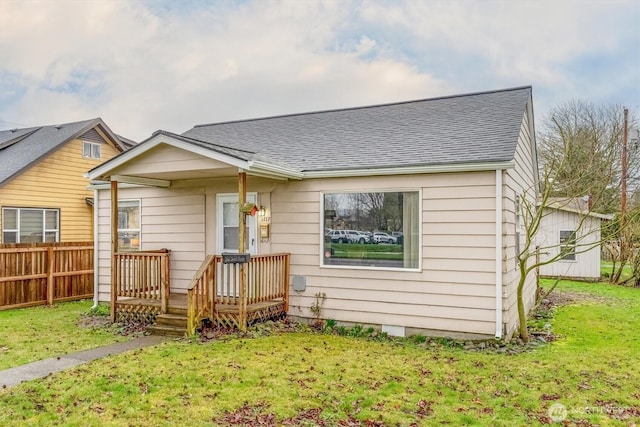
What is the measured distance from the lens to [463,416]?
13.0 ft

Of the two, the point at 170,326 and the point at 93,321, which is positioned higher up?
the point at 170,326

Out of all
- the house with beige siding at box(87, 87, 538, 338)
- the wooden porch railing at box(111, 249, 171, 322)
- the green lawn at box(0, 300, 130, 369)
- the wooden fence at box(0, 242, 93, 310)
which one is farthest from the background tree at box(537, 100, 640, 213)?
the green lawn at box(0, 300, 130, 369)

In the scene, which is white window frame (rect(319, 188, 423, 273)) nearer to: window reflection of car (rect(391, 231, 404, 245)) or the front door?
window reflection of car (rect(391, 231, 404, 245))

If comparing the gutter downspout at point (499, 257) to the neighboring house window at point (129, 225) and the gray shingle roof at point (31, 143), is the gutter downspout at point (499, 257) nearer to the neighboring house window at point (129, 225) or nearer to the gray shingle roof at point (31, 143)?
the neighboring house window at point (129, 225)

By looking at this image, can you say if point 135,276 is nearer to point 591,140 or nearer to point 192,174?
point 192,174

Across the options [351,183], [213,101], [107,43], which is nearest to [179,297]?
[351,183]

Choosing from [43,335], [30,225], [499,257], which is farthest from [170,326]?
[30,225]

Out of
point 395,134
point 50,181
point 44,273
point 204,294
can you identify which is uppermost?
point 395,134

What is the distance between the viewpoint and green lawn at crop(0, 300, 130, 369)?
6016mm

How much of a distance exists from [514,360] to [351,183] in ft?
12.0

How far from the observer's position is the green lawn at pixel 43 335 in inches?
237

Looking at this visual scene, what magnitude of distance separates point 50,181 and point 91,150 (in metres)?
2.11

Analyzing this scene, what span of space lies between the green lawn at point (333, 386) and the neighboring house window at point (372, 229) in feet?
4.61

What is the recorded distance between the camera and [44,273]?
10.3 meters
